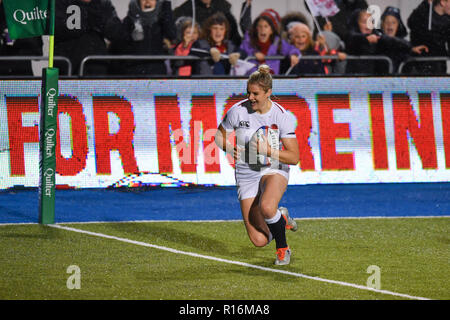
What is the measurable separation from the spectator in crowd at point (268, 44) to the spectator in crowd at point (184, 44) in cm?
87

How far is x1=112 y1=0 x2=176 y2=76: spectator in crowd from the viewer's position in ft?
48.1

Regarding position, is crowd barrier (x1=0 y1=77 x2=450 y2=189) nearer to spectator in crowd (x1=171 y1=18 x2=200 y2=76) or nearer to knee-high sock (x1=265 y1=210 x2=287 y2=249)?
spectator in crowd (x1=171 y1=18 x2=200 y2=76)

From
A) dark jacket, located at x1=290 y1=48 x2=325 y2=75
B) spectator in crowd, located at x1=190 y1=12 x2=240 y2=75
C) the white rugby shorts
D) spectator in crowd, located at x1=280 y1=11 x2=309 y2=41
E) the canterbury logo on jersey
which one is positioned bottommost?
the white rugby shorts

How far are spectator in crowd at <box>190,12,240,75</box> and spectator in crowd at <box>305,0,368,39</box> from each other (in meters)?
2.08

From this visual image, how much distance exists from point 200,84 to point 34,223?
13.8 feet

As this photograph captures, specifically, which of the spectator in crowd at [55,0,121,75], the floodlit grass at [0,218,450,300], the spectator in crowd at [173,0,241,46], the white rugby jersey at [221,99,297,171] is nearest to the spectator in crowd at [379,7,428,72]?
the spectator in crowd at [173,0,241,46]

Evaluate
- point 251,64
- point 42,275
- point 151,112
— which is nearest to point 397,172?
point 251,64

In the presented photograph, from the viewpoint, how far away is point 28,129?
46.5ft

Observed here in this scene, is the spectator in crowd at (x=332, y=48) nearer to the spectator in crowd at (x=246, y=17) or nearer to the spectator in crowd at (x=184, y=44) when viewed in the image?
the spectator in crowd at (x=246, y=17)

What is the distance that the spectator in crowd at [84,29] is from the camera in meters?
14.4

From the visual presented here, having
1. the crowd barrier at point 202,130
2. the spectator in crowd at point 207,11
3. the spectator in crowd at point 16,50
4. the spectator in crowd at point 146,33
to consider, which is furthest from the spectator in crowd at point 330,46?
the spectator in crowd at point 16,50
